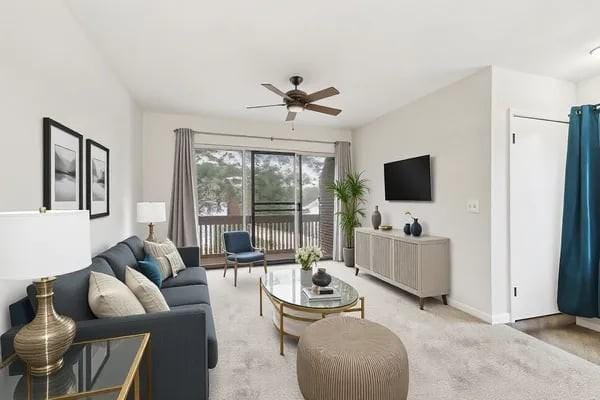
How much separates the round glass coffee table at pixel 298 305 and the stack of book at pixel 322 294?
0.10 ft

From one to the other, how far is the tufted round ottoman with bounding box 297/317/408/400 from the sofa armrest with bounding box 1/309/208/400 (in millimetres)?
587

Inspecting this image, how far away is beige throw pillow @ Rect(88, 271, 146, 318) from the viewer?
1.60 m

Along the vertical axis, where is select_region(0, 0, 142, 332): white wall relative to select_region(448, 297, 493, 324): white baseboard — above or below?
above

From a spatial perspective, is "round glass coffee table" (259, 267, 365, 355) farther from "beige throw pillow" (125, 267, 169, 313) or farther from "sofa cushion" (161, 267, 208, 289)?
"beige throw pillow" (125, 267, 169, 313)

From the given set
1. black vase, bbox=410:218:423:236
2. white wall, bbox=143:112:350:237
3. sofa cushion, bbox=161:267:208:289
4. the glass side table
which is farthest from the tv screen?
the glass side table

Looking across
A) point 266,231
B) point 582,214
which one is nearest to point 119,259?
point 266,231

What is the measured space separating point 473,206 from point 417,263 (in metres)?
0.86

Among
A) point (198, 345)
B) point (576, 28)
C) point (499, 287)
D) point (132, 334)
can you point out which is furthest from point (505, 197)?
point (132, 334)

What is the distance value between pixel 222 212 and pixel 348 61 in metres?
3.38

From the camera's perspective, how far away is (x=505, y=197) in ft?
10.0

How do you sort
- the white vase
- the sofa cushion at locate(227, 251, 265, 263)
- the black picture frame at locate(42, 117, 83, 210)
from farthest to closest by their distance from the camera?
the sofa cushion at locate(227, 251, 265, 263), the white vase, the black picture frame at locate(42, 117, 83, 210)

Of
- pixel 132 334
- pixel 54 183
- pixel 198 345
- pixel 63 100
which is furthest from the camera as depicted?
pixel 63 100

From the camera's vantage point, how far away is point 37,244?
1051mm

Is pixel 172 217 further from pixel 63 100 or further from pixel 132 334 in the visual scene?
pixel 132 334
